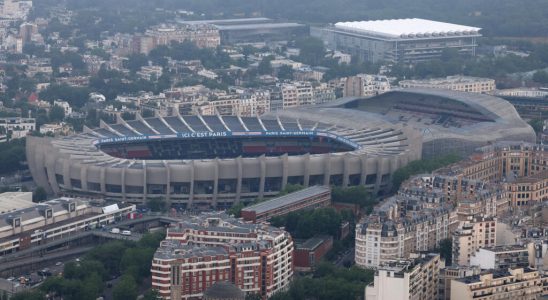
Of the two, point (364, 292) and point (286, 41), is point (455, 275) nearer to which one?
point (364, 292)

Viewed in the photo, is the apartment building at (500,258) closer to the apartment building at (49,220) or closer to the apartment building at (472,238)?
the apartment building at (472,238)

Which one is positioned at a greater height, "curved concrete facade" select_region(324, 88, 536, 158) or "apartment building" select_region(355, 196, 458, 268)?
"apartment building" select_region(355, 196, 458, 268)

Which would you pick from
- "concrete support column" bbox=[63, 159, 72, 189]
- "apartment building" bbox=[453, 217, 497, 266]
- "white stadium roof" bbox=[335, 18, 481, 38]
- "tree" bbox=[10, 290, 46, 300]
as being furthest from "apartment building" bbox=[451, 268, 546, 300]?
"white stadium roof" bbox=[335, 18, 481, 38]

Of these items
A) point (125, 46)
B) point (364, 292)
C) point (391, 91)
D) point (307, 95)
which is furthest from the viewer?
point (125, 46)

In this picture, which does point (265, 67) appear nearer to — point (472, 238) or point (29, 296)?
point (472, 238)

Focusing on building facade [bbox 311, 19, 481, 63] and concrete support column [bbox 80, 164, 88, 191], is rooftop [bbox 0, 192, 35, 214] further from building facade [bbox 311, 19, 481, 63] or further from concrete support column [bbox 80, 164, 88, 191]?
building facade [bbox 311, 19, 481, 63]

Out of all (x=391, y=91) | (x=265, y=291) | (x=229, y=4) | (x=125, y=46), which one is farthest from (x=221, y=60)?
(x=265, y=291)
